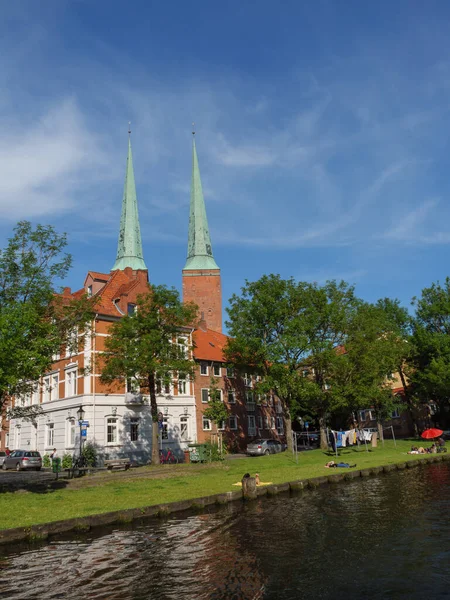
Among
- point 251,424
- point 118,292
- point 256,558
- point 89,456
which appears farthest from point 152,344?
point 251,424

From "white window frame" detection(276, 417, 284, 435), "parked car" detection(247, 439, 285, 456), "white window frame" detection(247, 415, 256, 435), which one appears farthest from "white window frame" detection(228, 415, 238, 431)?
"white window frame" detection(276, 417, 284, 435)

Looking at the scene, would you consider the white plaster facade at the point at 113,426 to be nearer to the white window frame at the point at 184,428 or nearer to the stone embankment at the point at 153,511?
the white window frame at the point at 184,428

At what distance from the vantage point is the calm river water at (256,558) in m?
9.88

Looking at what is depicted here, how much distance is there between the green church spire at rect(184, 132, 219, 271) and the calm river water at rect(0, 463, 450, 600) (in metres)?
75.1

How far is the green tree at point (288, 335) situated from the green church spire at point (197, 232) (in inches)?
1735

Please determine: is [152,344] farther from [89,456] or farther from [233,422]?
[233,422]

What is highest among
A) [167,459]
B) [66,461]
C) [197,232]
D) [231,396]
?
[197,232]

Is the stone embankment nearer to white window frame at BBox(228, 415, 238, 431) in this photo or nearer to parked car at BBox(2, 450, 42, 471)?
parked car at BBox(2, 450, 42, 471)

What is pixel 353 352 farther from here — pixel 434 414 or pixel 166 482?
pixel 434 414

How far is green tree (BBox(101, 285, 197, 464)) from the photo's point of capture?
34.9m

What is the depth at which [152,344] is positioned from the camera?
116ft

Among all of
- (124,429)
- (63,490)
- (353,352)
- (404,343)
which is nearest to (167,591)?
(63,490)

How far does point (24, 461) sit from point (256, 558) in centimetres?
3477

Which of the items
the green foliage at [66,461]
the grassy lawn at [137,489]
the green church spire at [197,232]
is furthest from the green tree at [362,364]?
the green church spire at [197,232]
